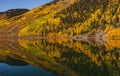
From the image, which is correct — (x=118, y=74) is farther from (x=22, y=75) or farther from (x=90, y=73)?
(x=22, y=75)

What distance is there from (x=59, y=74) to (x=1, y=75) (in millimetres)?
14177

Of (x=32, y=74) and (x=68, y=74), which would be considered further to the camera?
(x=32, y=74)

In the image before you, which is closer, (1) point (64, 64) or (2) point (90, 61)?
(1) point (64, 64)

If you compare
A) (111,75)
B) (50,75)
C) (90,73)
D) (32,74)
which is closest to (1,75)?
(32,74)

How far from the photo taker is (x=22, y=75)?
223ft

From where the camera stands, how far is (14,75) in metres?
68.2

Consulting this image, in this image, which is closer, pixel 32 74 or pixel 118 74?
pixel 118 74

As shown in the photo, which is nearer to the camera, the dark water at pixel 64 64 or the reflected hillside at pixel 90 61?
the reflected hillside at pixel 90 61

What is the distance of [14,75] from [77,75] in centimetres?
1615

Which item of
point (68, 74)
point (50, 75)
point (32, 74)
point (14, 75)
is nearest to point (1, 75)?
point (14, 75)

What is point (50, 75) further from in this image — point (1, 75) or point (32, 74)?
point (1, 75)

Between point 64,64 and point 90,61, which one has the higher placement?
point 90,61

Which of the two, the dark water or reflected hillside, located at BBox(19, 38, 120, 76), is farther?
the dark water

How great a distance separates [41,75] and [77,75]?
357 inches
